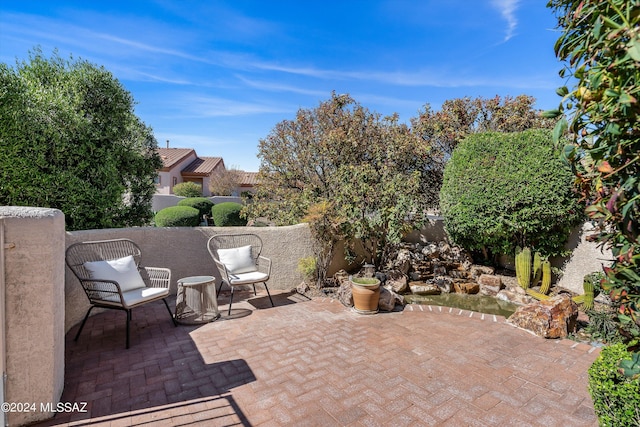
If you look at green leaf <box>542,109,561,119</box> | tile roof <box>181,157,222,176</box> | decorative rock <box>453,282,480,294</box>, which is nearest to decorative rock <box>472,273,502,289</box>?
decorative rock <box>453,282,480,294</box>

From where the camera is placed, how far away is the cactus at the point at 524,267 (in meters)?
7.06

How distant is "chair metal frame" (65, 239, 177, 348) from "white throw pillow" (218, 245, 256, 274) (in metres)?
1.04

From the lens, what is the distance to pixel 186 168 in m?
30.8

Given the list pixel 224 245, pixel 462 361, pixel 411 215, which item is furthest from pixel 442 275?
pixel 224 245

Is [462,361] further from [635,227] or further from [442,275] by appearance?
[442,275]

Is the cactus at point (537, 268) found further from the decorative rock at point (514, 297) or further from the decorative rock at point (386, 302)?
the decorative rock at point (386, 302)

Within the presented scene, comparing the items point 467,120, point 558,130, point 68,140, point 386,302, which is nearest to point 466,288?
point 386,302

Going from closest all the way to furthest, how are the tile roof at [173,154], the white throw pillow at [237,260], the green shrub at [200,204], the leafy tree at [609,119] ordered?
the leafy tree at [609,119], the white throw pillow at [237,260], the green shrub at [200,204], the tile roof at [173,154]

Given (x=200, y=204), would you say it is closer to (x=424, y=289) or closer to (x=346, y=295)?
(x=346, y=295)

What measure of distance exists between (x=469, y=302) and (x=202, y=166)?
2943cm

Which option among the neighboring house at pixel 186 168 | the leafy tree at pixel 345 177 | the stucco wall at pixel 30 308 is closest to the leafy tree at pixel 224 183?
the neighboring house at pixel 186 168

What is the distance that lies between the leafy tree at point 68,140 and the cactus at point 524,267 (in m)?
8.50

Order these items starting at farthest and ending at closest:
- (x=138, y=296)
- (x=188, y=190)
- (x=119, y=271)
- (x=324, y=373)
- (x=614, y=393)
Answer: (x=188, y=190) → (x=119, y=271) → (x=138, y=296) → (x=324, y=373) → (x=614, y=393)

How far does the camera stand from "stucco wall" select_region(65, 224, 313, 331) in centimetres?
478
